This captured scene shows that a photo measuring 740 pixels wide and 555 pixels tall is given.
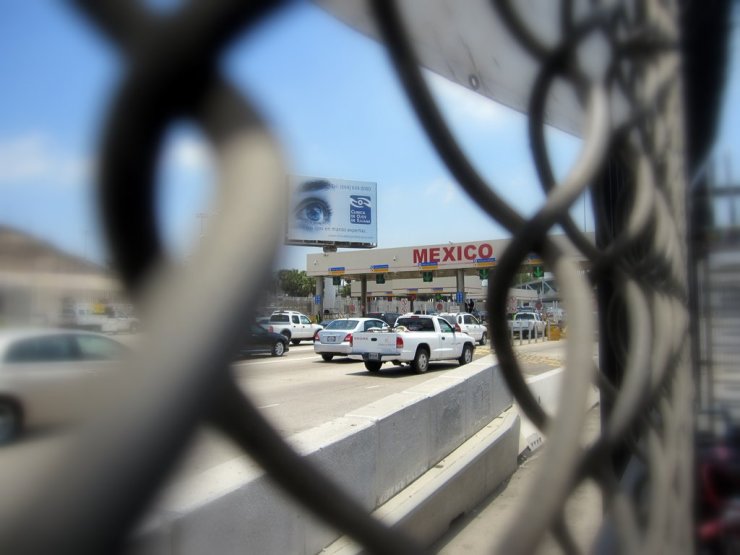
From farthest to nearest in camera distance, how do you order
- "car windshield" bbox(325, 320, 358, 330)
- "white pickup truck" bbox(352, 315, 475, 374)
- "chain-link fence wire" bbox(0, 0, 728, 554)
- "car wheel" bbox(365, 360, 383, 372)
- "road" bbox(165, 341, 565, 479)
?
"car windshield" bbox(325, 320, 358, 330) → "car wheel" bbox(365, 360, 383, 372) → "white pickup truck" bbox(352, 315, 475, 374) → "road" bbox(165, 341, 565, 479) → "chain-link fence wire" bbox(0, 0, 728, 554)

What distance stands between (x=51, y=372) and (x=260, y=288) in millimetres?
218

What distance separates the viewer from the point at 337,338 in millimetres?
16672

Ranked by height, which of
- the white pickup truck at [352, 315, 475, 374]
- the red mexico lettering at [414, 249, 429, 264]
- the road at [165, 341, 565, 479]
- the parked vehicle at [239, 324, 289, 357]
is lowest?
the road at [165, 341, 565, 479]

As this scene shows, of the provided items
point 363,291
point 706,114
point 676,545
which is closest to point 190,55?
→ point 676,545

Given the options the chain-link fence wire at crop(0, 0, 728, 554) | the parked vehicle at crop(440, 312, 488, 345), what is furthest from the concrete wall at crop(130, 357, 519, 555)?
the parked vehicle at crop(440, 312, 488, 345)

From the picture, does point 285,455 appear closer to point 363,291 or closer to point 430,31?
point 430,31

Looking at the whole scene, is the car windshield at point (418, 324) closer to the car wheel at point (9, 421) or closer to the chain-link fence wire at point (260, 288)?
the chain-link fence wire at point (260, 288)

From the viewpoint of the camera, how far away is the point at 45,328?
46cm

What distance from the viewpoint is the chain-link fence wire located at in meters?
0.26

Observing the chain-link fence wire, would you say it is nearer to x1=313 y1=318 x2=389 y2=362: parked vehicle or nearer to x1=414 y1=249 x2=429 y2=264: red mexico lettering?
x1=313 y1=318 x2=389 y2=362: parked vehicle

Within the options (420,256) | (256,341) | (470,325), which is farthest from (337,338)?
(420,256)

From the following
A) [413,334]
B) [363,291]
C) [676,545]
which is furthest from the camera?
[363,291]

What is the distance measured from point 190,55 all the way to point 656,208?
100 cm

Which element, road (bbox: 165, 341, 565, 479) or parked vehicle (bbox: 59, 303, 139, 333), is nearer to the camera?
parked vehicle (bbox: 59, 303, 139, 333)
